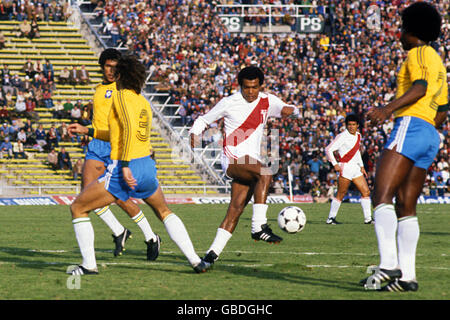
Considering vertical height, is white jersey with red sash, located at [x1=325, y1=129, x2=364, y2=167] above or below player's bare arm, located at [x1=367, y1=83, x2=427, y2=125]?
below

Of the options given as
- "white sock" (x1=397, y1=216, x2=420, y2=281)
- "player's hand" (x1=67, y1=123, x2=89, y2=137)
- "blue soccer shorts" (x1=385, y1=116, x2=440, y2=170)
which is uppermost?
"blue soccer shorts" (x1=385, y1=116, x2=440, y2=170)

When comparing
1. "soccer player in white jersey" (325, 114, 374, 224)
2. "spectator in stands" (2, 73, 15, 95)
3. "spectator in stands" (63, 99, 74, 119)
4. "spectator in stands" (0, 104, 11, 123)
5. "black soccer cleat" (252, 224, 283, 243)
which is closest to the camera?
"black soccer cleat" (252, 224, 283, 243)

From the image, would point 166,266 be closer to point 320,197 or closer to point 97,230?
point 97,230

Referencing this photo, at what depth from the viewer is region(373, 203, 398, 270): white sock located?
313 inches

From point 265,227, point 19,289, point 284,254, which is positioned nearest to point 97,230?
point 284,254

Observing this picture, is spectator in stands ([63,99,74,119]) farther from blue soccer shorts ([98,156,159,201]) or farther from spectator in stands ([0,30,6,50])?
blue soccer shorts ([98,156,159,201])

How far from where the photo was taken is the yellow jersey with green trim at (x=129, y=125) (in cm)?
895

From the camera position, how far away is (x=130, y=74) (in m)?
9.21

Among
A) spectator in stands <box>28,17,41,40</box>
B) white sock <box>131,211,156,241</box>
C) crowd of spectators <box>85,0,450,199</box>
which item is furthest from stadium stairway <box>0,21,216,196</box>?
white sock <box>131,211,156,241</box>

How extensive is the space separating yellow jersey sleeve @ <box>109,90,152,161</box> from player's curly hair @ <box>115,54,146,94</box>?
0.30 ft

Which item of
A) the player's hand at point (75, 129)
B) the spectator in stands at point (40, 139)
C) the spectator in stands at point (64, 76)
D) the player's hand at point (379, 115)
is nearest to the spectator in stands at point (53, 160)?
the spectator in stands at point (40, 139)

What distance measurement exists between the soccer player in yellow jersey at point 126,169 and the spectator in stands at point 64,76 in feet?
97.3

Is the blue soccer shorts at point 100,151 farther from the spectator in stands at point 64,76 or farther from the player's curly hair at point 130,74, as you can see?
the spectator in stands at point 64,76

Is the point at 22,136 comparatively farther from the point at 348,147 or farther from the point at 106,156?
the point at 106,156
